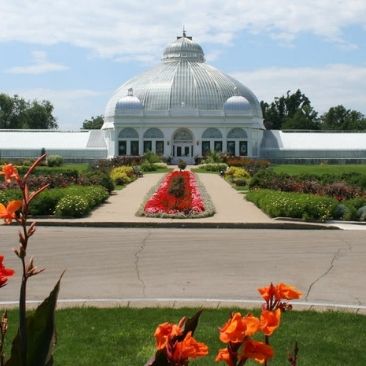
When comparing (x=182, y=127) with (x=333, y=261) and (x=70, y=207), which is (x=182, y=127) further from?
(x=333, y=261)

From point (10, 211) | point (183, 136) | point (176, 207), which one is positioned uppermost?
point (10, 211)

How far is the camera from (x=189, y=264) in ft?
41.1

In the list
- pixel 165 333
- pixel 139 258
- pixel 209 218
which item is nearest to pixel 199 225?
pixel 209 218

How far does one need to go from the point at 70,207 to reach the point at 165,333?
19294 mm

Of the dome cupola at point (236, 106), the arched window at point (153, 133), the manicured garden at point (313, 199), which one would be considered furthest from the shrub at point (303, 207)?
the dome cupola at point (236, 106)

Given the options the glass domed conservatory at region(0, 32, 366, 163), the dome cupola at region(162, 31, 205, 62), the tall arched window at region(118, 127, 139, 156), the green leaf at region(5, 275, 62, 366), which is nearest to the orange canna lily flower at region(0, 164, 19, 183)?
the green leaf at region(5, 275, 62, 366)

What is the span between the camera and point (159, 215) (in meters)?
21.4

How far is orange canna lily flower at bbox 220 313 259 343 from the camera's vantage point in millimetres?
1930

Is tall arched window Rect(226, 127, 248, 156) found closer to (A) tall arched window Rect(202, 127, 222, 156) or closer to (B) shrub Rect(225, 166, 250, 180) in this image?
(A) tall arched window Rect(202, 127, 222, 156)

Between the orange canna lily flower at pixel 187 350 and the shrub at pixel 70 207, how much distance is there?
19298 mm

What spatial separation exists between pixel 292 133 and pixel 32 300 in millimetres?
85735

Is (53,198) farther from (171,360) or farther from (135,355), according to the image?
(171,360)

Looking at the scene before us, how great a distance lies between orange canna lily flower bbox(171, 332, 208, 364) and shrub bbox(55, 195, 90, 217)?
19298 millimetres

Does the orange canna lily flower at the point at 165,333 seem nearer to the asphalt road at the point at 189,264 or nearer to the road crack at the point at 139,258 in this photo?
the asphalt road at the point at 189,264
